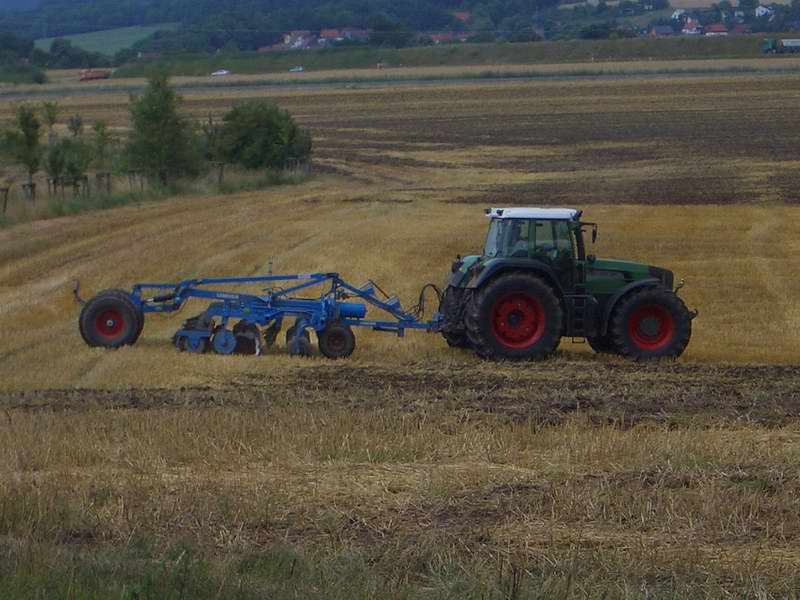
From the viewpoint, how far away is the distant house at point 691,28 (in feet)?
521

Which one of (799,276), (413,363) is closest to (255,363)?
(413,363)

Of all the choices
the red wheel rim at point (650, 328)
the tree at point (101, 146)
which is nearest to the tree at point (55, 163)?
the tree at point (101, 146)

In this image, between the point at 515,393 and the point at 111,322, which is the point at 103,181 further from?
the point at 515,393

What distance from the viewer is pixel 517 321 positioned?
15336 mm

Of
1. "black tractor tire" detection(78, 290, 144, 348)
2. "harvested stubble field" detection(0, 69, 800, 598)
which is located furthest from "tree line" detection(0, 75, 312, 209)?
"black tractor tire" detection(78, 290, 144, 348)

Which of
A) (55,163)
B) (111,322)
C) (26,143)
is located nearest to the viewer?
(111,322)

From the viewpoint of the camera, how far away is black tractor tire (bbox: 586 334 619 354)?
15703 mm

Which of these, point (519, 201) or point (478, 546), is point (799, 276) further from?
point (478, 546)

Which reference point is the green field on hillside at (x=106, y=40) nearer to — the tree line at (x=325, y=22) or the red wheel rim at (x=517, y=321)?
the tree line at (x=325, y=22)

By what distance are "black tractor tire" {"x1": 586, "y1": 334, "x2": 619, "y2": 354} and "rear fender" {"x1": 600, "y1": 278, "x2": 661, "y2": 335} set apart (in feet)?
0.62

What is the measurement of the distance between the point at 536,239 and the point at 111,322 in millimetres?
5271

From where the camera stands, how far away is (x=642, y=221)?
91.3 feet

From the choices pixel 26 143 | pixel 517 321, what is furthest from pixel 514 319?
pixel 26 143

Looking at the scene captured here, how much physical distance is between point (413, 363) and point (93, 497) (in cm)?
728
